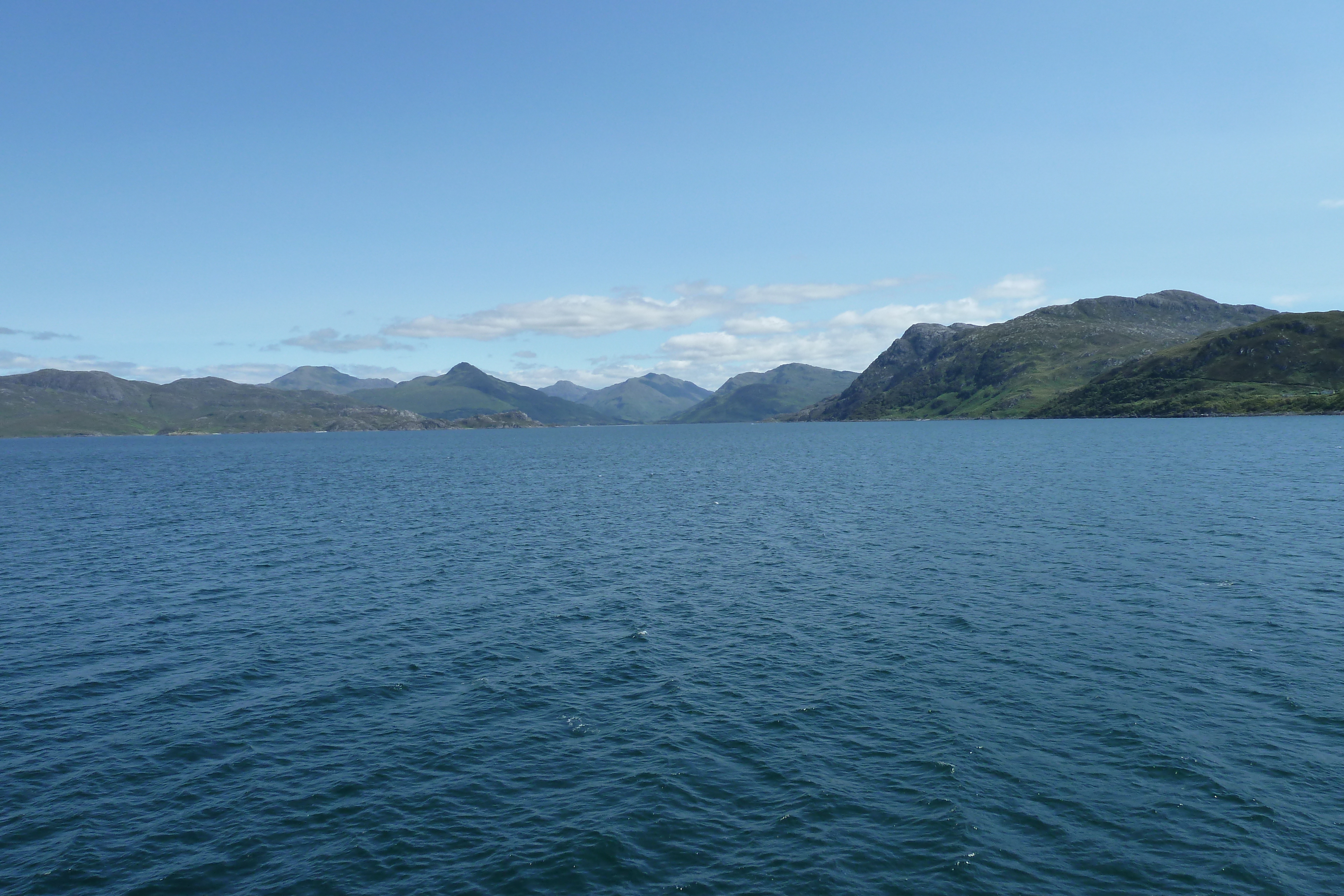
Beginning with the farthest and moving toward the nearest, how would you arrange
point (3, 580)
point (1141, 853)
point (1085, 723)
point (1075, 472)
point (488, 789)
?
point (1075, 472)
point (3, 580)
point (1085, 723)
point (488, 789)
point (1141, 853)

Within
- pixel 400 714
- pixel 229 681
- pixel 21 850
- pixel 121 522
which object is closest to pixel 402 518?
pixel 121 522

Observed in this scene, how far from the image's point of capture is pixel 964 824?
87.1ft

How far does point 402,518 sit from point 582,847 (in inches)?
3485

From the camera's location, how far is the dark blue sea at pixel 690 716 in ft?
81.8

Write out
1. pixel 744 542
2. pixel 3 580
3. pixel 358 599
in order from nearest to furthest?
pixel 358 599 < pixel 3 580 < pixel 744 542

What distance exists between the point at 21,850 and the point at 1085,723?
4506cm

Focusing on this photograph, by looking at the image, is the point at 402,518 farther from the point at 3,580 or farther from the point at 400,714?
the point at 400,714

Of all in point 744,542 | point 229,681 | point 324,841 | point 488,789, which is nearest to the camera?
point 324,841

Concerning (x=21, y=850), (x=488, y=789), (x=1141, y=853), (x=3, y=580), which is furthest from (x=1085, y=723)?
(x=3, y=580)

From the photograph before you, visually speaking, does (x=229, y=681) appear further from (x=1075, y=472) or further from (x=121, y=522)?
(x=1075, y=472)

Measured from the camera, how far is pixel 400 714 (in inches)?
1465

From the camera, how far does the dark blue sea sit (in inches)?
982

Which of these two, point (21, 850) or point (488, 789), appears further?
point (488, 789)

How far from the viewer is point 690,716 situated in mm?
36188
